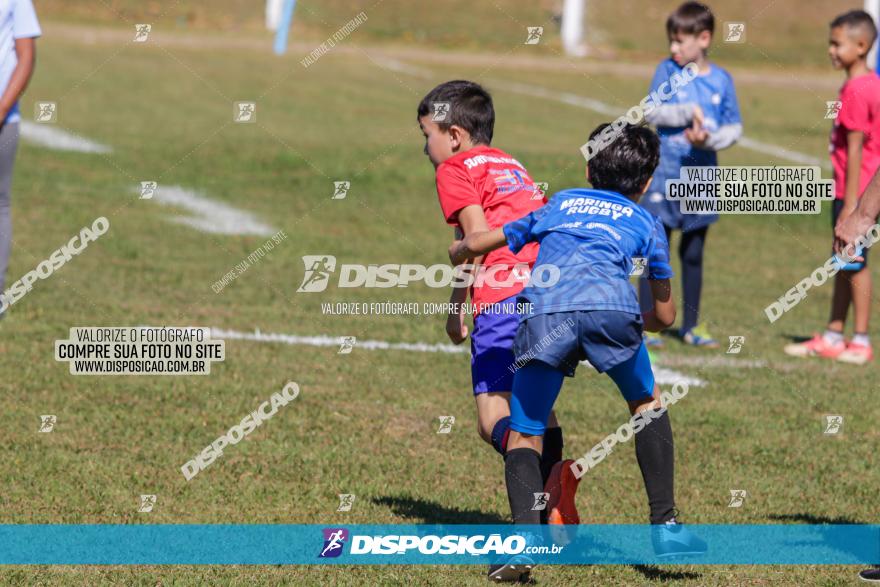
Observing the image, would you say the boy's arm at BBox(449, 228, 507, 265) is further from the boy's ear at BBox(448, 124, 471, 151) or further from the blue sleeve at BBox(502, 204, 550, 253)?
the boy's ear at BBox(448, 124, 471, 151)

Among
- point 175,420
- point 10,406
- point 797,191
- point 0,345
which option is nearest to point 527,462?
point 175,420

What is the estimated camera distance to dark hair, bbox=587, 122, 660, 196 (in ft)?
15.8

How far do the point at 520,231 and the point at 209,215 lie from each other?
914 centimetres

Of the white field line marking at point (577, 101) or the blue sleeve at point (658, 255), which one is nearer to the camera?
the blue sleeve at point (658, 255)

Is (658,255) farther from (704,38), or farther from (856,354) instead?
(856,354)

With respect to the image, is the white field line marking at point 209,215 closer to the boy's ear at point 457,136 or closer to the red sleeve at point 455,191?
the boy's ear at point 457,136

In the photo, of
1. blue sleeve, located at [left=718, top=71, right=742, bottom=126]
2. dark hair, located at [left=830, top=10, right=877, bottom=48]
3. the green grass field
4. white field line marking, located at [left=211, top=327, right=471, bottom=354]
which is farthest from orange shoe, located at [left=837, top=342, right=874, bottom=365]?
white field line marking, located at [left=211, top=327, right=471, bottom=354]

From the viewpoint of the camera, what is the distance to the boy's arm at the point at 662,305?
4898mm

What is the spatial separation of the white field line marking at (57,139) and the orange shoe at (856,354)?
10466mm

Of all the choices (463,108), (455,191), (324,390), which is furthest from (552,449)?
(324,390)

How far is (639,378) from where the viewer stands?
4875mm

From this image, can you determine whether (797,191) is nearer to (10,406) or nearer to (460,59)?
(10,406)

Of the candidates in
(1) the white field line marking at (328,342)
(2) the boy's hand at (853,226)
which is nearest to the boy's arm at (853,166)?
(1) the white field line marking at (328,342)

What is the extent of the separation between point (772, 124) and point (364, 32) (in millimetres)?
18440
